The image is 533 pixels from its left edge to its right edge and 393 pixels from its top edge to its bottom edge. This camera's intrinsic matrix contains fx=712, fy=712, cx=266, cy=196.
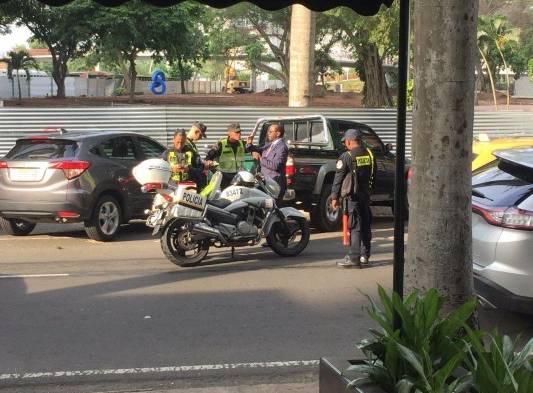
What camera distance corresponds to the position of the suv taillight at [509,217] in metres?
5.76

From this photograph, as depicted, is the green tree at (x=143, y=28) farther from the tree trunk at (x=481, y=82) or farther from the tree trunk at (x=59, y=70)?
the tree trunk at (x=481, y=82)

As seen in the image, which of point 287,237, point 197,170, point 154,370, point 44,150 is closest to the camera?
point 154,370

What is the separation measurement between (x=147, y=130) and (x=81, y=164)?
7152 mm

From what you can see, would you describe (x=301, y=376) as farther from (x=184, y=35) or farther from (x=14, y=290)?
(x=184, y=35)

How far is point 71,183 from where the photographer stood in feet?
34.3

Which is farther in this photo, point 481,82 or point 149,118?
point 481,82

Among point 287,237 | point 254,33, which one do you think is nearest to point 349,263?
point 287,237

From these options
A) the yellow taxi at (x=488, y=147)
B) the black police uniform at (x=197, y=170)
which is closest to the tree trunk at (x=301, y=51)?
the black police uniform at (x=197, y=170)

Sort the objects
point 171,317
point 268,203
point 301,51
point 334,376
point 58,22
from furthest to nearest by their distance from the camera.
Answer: point 58,22 < point 301,51 < point 268,203 < point 171,317 < point 334,376

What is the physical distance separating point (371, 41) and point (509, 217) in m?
25.8

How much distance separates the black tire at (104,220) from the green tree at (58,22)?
25302 mm

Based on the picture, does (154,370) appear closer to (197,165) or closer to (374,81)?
(197,165)

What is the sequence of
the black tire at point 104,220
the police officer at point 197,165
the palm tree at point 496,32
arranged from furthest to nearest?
the palm tree at point 496,32, the police officer at point 197,165, the black tire at point 104,220

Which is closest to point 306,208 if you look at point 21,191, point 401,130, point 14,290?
point 21,191
